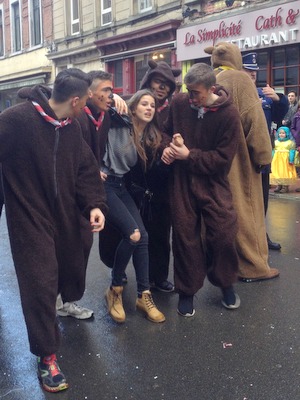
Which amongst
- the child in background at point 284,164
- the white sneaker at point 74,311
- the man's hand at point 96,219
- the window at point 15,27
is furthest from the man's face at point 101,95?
the window at point 15,27

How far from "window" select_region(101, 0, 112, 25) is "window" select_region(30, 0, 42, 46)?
5.72m

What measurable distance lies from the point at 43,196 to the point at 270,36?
34.4 feet

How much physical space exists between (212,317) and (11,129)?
6.65ft

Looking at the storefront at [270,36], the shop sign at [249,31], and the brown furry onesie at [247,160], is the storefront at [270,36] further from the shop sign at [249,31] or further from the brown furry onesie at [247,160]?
the brown furry onesie at [247,160]

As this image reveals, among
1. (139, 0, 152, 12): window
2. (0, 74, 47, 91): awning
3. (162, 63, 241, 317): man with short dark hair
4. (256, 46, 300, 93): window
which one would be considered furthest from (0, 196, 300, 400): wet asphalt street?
(0, 74, 47, 91): awning

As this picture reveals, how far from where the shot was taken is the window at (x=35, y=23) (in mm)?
23734

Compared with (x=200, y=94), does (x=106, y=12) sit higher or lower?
higher

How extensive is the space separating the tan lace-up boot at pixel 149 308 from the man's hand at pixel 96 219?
0.97 m

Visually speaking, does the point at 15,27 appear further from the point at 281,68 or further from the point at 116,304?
the point at 116,304

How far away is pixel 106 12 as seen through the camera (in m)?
18.8

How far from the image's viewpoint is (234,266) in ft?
13.0

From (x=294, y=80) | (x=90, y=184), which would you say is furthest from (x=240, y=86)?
(x=294, y=80)

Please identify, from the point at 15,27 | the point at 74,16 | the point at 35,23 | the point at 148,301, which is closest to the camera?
the point at 148,301

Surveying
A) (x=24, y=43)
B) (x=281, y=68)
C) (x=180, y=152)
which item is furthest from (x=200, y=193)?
(x=24, y=43)
